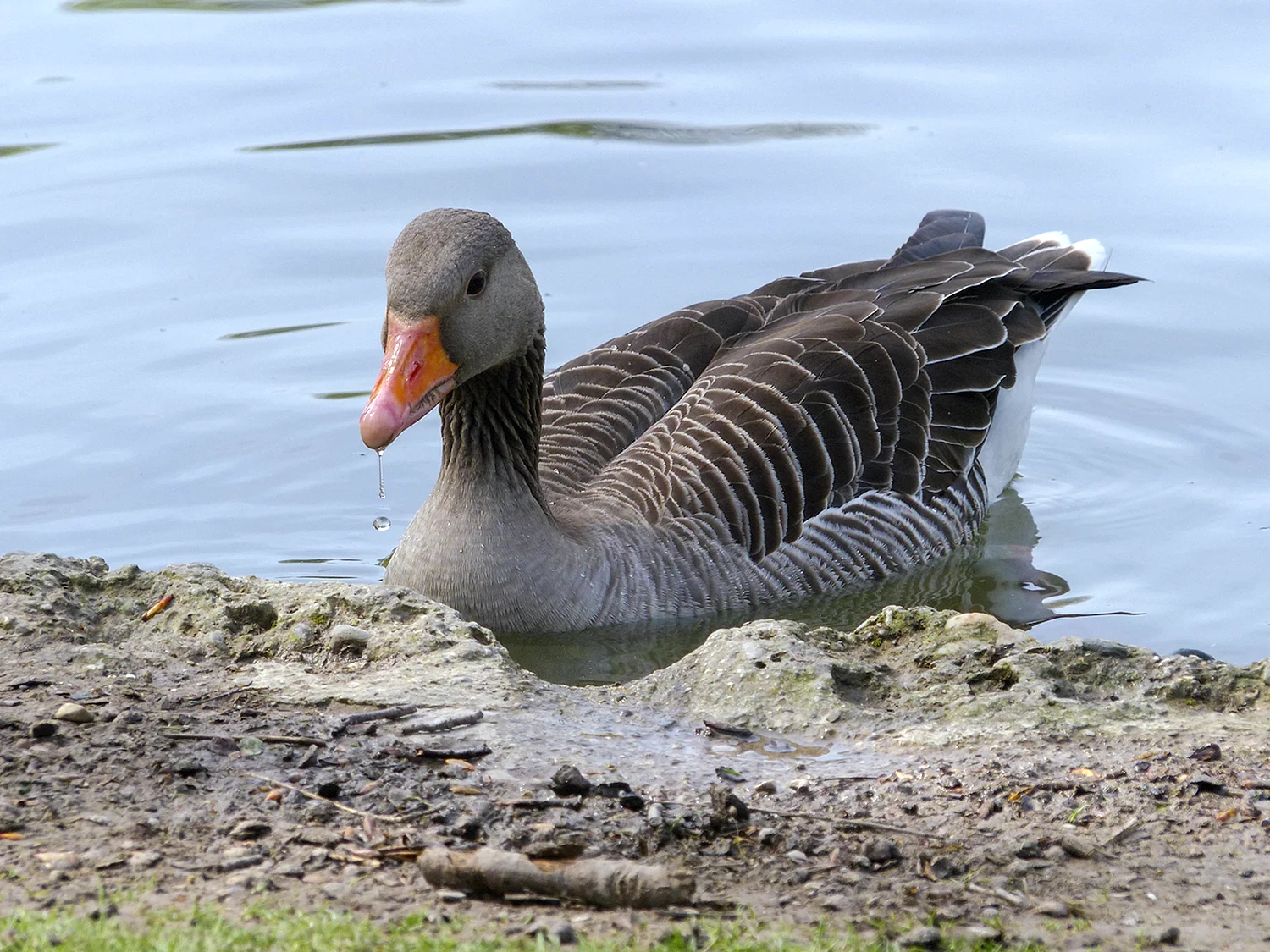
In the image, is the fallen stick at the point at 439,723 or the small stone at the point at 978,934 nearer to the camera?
the small stone at the point at 978,934

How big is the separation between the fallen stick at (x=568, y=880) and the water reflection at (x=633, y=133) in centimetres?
1204

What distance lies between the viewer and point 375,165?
15.1 metres

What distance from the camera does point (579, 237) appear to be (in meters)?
14.1

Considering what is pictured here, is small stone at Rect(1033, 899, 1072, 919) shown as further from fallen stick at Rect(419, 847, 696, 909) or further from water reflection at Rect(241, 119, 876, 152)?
water reflection at Rect(241, 119, 876, 152)

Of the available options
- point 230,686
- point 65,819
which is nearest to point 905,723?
point 230,686

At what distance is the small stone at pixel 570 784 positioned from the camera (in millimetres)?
4996

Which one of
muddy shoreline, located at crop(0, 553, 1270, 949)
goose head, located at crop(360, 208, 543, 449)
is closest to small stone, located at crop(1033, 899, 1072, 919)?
muddy shoreline, located at crop(0, 553, 1270, 949)

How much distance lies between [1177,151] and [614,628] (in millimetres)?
8615

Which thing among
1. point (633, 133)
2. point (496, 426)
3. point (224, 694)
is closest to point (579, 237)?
point (633, 133)

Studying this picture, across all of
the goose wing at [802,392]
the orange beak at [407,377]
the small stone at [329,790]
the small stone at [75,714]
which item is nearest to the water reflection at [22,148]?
the goose wing at [802,392]

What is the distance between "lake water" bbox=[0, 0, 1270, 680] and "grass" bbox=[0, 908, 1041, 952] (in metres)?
4.45

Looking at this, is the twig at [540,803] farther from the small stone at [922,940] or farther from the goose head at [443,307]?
the goose head at [443,307]

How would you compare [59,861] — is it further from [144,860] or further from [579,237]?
[579,237]

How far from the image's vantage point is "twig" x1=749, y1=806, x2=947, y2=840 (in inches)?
190
